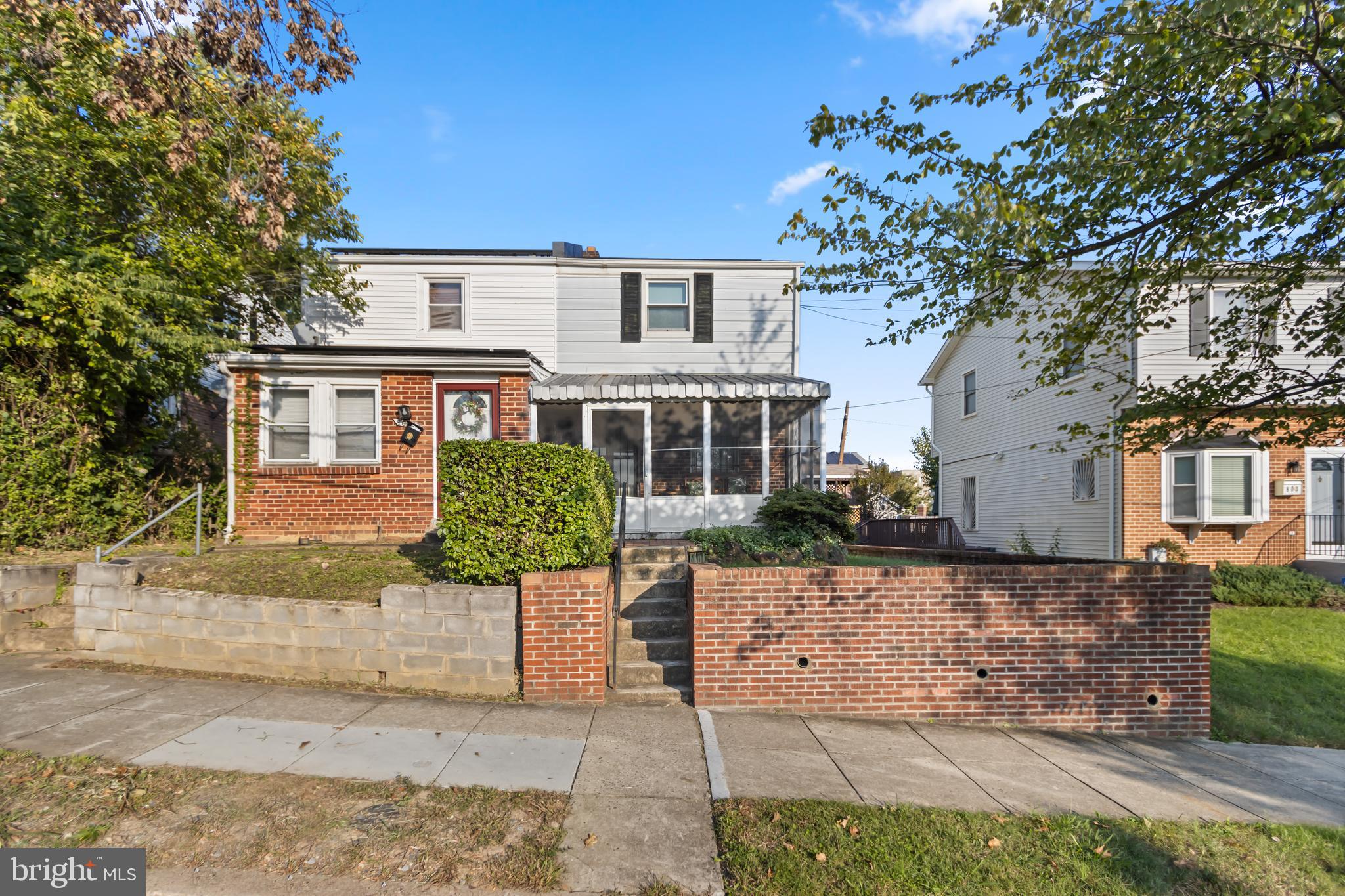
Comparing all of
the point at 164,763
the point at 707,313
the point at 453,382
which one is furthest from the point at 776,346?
the point at 164,763

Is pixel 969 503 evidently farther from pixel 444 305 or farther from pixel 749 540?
pixel 444 305

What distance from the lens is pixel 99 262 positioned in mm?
9508

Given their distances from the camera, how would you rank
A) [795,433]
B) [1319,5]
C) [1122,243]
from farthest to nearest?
[795,433], [1122,243], [1319,5]

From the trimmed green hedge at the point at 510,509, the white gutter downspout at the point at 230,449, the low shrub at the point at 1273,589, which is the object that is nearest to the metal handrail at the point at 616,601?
the trimmed green hedge at the point at 510,509

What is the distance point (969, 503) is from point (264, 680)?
19.6 meters

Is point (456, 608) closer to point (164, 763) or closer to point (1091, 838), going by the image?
point (164, 763)

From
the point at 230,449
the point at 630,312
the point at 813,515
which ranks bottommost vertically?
the point at 813,515

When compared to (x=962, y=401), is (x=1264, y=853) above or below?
below

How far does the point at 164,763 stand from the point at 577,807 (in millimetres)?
2782

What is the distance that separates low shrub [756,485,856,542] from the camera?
9.27 metres

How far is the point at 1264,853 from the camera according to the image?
3.95 m

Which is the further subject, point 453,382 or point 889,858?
point 453,382

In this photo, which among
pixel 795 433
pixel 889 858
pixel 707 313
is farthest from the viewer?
pixel 707 313

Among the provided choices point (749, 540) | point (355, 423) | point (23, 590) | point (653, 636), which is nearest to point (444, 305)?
point (355, 423)
